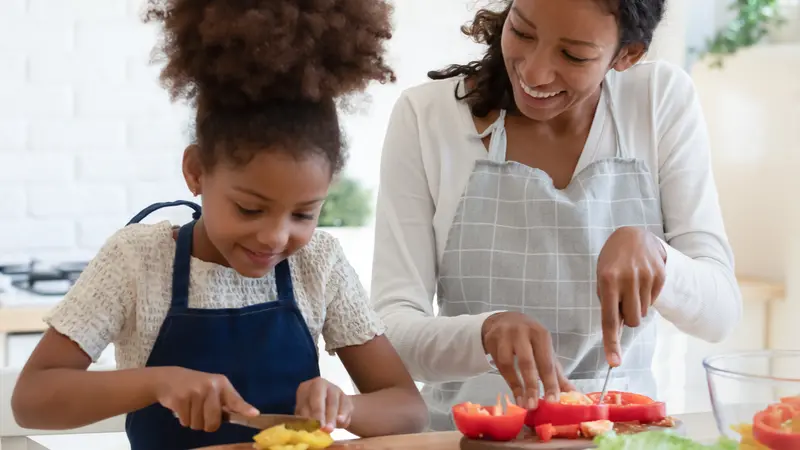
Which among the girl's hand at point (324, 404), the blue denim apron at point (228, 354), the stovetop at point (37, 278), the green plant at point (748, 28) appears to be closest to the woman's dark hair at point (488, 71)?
the blue denim apron at point (228, 354)

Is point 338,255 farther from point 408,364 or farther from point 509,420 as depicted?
point 509,420

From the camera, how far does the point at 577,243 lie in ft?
5.11

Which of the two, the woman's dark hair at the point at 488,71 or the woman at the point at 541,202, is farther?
the woman's dark hair at the point at 488,71

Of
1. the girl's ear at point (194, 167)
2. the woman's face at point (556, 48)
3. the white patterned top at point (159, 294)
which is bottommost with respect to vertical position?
the white patterned top at point (159, 294)

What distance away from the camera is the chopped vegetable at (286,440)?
1.10 meters

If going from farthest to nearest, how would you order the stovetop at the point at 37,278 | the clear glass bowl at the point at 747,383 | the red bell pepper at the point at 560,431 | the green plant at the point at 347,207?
the green plant at the point at 347,207
the stovetop at the point at 37,278
the red bell pepper at the point at 560,431
the clear glass bowl at the point at 747,383

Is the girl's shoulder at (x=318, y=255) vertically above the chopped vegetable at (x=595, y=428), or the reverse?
the girl's shoulder at (x=318, y=255)

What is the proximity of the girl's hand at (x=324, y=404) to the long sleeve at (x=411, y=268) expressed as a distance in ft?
0.88

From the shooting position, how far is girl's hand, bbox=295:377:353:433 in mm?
1146

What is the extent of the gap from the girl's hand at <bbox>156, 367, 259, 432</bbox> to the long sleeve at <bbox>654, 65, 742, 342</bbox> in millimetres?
657

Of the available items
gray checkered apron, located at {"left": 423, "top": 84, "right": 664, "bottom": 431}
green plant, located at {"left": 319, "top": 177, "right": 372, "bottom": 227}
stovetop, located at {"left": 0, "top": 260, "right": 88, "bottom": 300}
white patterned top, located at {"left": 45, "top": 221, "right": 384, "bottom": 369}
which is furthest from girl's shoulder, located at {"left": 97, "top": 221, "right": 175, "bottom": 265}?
green plant, located at {"left": 319, "top": 177, "right": 372, "bottom": 227}

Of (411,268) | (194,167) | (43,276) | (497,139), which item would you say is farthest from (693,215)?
(43,276)

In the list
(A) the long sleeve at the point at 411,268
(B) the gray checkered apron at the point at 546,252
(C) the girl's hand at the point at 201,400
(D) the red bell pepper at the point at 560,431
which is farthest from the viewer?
(B) the gray checkered apron at the point at 546,252

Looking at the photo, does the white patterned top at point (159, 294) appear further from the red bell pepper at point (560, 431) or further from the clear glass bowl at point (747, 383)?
the clear glass bowl at point (747, 383)
